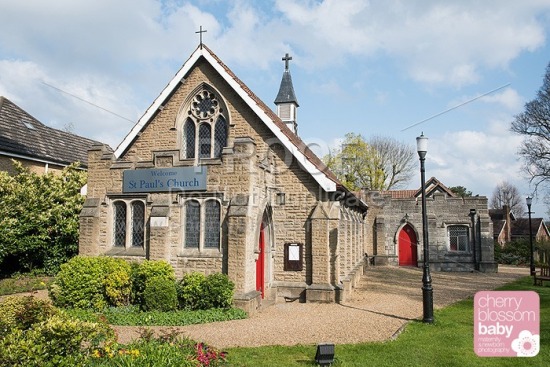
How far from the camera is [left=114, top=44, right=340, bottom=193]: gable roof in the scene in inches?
620

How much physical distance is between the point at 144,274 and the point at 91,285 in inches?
61.4

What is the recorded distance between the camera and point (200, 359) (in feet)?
21.9

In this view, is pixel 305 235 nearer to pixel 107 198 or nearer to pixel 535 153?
pixel 107 198

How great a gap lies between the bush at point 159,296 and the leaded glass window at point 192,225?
2031 millimetres

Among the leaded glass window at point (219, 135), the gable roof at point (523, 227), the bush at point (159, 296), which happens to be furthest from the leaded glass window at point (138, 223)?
the gable roof at point (523, 227)

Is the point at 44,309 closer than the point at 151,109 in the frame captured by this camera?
Yes

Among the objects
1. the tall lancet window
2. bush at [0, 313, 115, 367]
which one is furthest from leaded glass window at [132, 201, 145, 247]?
bush at [0, 313, 115, 367]

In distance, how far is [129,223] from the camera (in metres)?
15.6

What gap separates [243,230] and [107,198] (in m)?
5.90

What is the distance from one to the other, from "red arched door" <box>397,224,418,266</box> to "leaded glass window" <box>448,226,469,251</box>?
8.53 ft

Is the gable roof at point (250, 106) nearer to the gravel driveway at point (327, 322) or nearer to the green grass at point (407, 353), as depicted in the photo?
the gravel driveway at point (327, 322)

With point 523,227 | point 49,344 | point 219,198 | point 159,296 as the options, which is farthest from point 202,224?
point 523,227

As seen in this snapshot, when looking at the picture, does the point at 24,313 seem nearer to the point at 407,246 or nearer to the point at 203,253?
the point at 203,253

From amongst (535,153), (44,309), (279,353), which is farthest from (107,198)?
(535,153)
